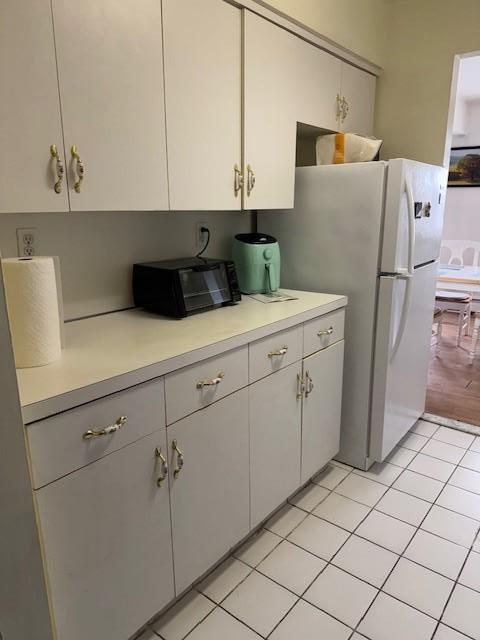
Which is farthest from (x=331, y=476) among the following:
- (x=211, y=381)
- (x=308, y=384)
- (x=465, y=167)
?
(x=465, y=167)

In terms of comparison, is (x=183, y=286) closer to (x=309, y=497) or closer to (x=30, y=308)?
(x=30, y=308)

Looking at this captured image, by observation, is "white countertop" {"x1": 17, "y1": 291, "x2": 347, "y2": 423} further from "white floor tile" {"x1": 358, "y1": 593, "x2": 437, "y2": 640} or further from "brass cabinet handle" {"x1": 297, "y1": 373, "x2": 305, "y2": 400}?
"white floor tile" {"x1": 358, "y1": 593, "x2": 437, "y2": 640}

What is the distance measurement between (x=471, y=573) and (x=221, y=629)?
983 millimetres

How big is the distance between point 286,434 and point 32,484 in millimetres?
1133

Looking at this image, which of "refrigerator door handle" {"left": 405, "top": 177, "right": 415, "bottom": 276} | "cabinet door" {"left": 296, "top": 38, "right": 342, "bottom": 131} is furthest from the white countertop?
"cabinet door" {"left": 296, "top": 38, "right": 342, "bottom": 131}

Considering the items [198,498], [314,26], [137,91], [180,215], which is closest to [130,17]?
[137,91]

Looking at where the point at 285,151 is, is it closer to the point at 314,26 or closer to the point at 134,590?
the point at 314,26

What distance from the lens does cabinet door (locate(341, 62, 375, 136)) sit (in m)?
2.47

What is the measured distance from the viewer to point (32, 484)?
3.46ft

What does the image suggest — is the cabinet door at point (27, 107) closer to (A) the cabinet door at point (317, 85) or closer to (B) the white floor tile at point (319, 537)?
(A) the cabinet door at point (317, 85)

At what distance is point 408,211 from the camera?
2133mm

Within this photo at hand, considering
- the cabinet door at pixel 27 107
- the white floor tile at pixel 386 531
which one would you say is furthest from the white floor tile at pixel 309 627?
the cabinet door at pixel 27 107

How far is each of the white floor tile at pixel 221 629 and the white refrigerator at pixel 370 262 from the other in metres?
1.13

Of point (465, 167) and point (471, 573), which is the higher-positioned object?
point (465, 167)
